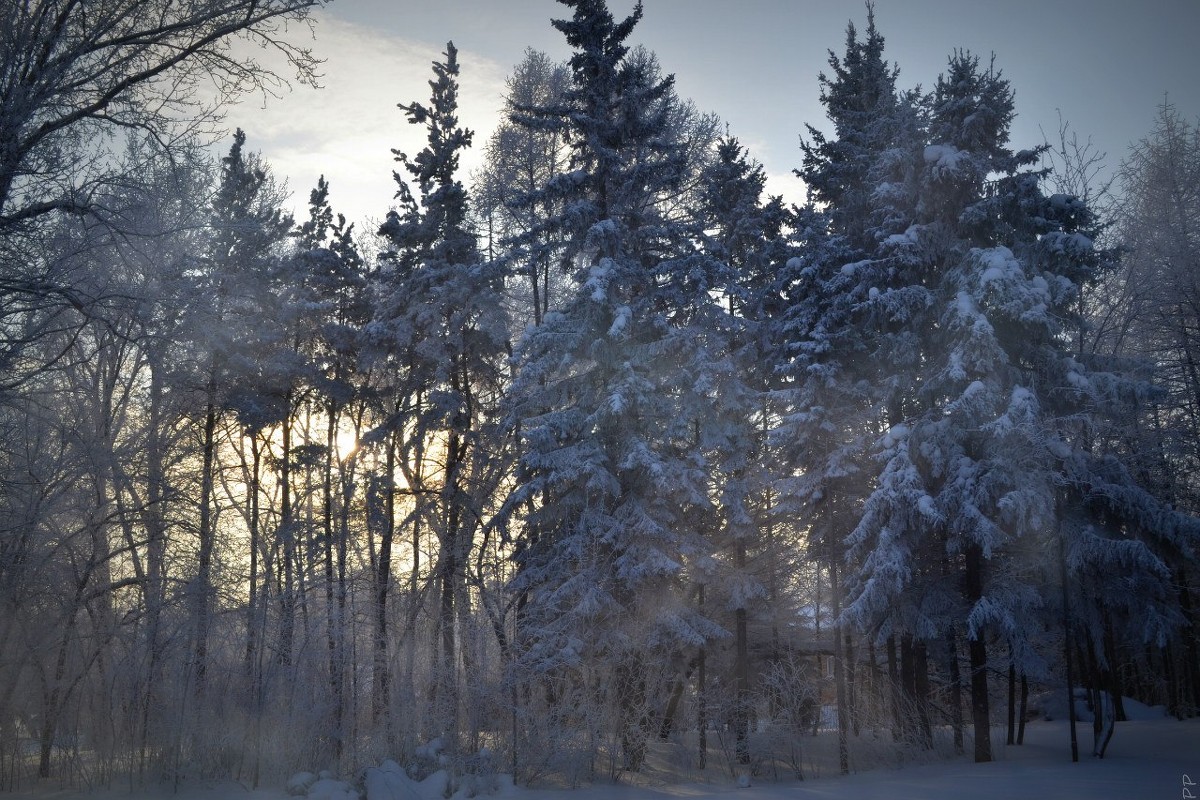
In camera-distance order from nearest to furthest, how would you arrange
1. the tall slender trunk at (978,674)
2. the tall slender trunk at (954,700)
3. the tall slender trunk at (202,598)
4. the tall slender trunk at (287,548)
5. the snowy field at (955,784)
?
1. the snowy field at (955,784)
2. the tall slender trunk at (202,598)
3. the tall slender trunk at (287,548)
4. the tall slender trunk at (978,674)
5. the tall slender trunk at (954,700)

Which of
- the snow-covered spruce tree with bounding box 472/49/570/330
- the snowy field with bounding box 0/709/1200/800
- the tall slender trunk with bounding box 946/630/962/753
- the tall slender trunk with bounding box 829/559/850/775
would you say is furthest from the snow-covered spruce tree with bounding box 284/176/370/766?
the tall slender trunk with bounding box 946/630/962/753

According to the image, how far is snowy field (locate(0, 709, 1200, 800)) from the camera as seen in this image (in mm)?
11742

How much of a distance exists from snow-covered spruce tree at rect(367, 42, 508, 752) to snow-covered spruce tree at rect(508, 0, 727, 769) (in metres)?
2.43

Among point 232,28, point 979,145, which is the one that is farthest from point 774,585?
point 232,28

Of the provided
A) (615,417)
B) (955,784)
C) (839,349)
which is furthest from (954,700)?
(615,417)

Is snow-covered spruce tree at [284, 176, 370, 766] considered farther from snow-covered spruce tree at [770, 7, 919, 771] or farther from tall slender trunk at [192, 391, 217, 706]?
snow-covered spruce tree at [770, 7, 919, 771]

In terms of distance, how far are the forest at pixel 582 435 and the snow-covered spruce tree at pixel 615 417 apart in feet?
0.40

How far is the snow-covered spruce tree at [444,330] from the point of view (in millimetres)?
20953

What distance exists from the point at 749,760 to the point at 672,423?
723 cm

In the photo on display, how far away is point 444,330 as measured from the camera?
69.3ft

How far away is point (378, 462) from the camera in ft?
81.8

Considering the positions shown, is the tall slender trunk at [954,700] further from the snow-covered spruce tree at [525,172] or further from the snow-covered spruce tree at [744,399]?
the snow-covered spruce tree at [525,172]

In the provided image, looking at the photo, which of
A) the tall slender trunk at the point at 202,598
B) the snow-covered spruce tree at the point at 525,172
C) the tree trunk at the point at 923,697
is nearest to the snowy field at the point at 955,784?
the tree trunk at the point at 923,697

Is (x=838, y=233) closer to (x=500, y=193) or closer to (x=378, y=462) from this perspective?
(x=500, y=193)
